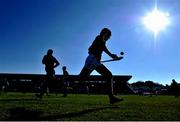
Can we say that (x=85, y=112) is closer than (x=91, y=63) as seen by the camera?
Yes

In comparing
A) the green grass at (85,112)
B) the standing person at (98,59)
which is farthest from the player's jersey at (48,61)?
the standing person at (98,59)

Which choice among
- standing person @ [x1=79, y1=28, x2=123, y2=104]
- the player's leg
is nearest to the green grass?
the player's leg

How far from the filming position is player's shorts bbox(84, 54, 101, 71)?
9.91 meters

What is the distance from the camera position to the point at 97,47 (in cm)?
1006

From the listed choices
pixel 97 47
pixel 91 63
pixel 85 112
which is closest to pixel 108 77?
pixel 91 63

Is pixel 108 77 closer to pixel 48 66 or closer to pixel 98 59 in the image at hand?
A: pixel 98 59

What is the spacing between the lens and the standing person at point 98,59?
995 centimetres

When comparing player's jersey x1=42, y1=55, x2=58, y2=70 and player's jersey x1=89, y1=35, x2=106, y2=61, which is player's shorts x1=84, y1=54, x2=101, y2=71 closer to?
player's jersey x1=89, y1=35, x2=106, y2=61

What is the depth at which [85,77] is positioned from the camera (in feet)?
33.1

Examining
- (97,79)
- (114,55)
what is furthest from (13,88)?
(114,55)

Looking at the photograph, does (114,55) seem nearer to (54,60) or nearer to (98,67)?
(98,67)

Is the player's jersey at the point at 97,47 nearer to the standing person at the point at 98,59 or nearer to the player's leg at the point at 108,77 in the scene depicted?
the standing person at the point at 98,59

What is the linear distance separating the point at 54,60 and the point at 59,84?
6.05 feet

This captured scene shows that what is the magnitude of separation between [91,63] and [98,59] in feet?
0.92
